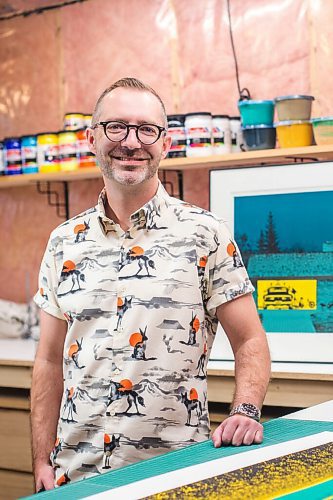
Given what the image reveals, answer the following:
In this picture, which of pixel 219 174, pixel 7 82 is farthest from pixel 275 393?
pixel 7 82

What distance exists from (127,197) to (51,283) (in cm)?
27

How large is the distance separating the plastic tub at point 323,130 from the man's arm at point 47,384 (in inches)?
57.2

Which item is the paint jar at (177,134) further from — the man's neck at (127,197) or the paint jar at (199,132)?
the man's neck at (127,197)

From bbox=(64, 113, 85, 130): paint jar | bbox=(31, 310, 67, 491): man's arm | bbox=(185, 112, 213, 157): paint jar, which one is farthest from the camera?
bbox=(64, 113, 85, 130): paint jar

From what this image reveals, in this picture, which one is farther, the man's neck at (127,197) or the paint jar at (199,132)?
the paint jar at (199,132)

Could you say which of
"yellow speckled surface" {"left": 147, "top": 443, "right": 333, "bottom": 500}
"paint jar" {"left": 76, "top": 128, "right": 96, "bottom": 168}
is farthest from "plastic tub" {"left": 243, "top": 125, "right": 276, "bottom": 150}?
"yellow speckled surface" {"left": 147, "top": 443, "right": 333, "bottom": 500}

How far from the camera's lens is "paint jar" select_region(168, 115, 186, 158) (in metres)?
3.31

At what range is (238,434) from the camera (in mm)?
1541

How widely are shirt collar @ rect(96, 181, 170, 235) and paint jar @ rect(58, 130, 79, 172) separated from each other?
1.78 metres

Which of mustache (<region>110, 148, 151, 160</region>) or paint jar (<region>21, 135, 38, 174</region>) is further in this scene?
paint jar (<region>21, 135, 38, 174</region>)

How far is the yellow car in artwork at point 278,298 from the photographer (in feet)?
10.0

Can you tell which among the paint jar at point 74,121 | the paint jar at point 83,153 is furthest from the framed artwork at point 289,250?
the paint jar at point 74,121

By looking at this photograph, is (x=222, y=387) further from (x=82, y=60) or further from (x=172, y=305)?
(x=82, y=60)

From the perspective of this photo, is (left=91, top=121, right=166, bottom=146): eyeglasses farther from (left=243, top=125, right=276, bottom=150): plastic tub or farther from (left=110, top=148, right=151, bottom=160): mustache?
(left=243, top=125, right=276, bottom=150): plastic tub
